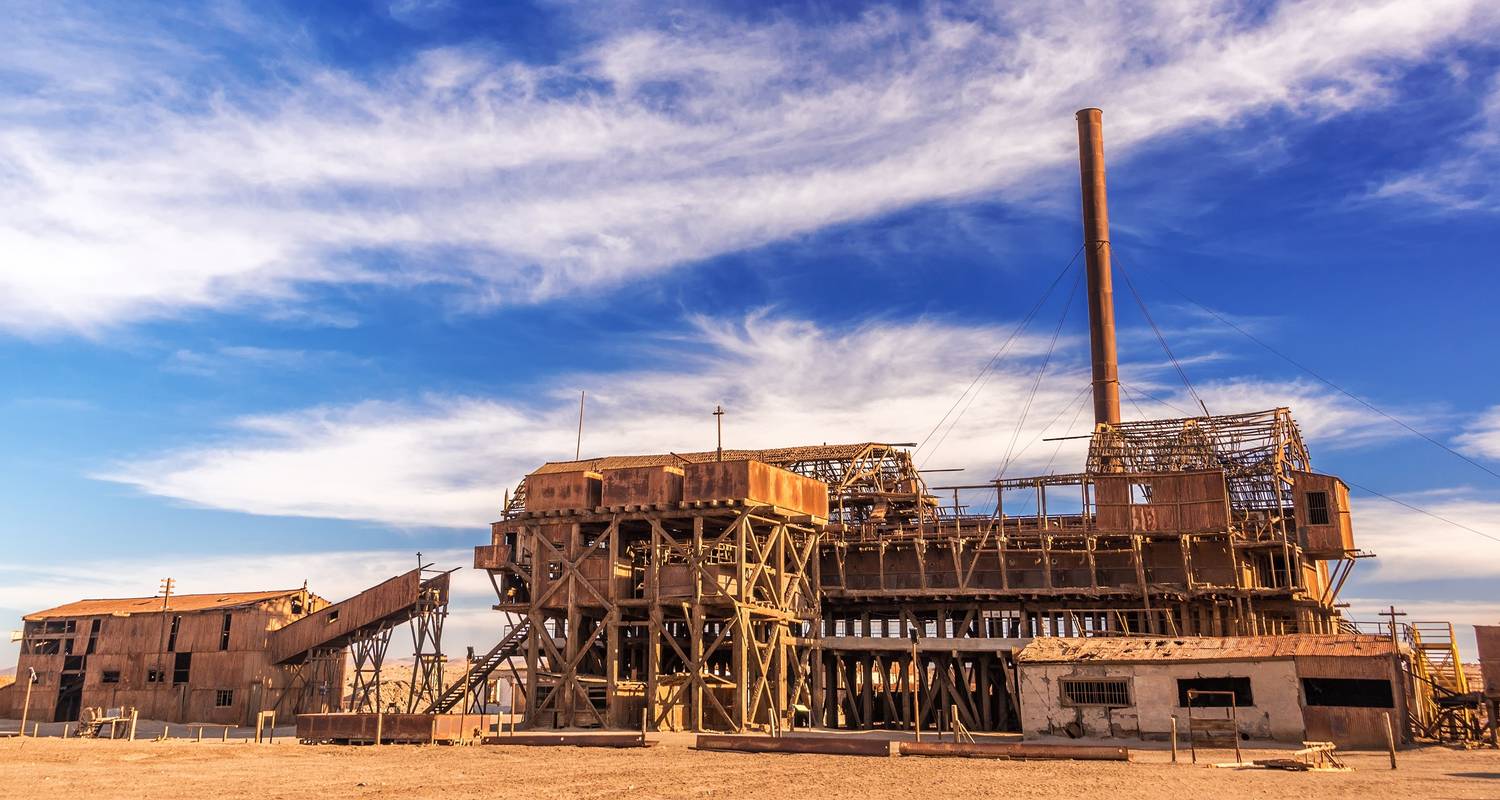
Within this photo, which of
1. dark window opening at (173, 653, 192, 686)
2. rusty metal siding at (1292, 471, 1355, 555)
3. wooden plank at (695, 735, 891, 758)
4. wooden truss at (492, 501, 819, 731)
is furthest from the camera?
dark window opening at (173, 653, 192, 686)

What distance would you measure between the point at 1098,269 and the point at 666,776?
4782 cm

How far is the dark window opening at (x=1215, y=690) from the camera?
1421 inches

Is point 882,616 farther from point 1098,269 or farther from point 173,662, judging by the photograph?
point 173,662

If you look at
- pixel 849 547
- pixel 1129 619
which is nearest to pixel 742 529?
pixel 849 547

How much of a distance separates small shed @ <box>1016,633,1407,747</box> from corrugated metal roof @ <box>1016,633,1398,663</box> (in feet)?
0.11

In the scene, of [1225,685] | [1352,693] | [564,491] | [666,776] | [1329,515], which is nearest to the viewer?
[666,776]

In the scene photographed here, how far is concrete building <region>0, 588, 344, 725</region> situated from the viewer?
59031mm

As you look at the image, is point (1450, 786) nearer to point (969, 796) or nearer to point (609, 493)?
point (969, 796)

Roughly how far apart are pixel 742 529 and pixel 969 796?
21966mm

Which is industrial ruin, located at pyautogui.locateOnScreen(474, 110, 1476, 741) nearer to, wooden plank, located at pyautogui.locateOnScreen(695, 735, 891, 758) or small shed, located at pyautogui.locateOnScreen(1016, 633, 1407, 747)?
small shed, located at pyautogui.locateOnScreen(1016, 633, 1407, 747)

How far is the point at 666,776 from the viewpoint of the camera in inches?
1019

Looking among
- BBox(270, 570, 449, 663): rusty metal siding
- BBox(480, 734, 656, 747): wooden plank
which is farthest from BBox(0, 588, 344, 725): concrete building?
BBox(480, 734, 656, 747): wooden plank

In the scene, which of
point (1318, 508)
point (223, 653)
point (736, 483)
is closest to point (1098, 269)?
point (1318, 508)

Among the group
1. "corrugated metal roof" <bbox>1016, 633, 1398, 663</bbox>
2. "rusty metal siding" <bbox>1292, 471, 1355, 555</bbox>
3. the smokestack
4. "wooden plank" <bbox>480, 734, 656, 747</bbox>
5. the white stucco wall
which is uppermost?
the smokestack
